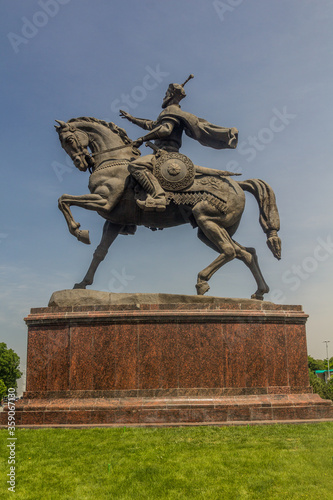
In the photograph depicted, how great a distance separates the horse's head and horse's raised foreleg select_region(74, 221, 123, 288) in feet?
4.91

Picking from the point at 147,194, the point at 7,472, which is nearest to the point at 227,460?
the point at 7,472

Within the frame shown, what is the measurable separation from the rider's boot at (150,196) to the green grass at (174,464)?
4.73 m

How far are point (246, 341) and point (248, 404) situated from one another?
122 centimetres

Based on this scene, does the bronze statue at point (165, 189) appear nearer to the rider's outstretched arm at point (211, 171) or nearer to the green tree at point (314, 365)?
the rider's outstretched arm at point (211, 171)

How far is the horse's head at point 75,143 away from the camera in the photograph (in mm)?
11289

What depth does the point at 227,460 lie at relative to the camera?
5.83 m

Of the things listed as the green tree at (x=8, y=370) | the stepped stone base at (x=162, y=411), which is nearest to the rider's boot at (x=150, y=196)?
the stepped stone base at (x=162, y=411)

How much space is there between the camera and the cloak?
11.6 metres

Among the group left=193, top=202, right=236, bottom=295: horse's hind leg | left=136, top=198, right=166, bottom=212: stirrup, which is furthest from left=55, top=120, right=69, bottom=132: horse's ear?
left=193, top=202, right=236, bottom=295: horse's hind leg

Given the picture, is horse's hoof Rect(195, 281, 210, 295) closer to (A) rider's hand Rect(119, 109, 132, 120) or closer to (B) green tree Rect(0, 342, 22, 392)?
(A) rider's hand Rect(119, 109, 132, 120)

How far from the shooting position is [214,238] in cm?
1085

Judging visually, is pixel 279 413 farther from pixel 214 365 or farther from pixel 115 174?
pixel 115 174

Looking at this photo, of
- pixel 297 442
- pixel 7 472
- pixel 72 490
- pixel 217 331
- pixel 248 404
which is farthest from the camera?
pixel 217 331

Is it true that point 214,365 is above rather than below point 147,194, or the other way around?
below
